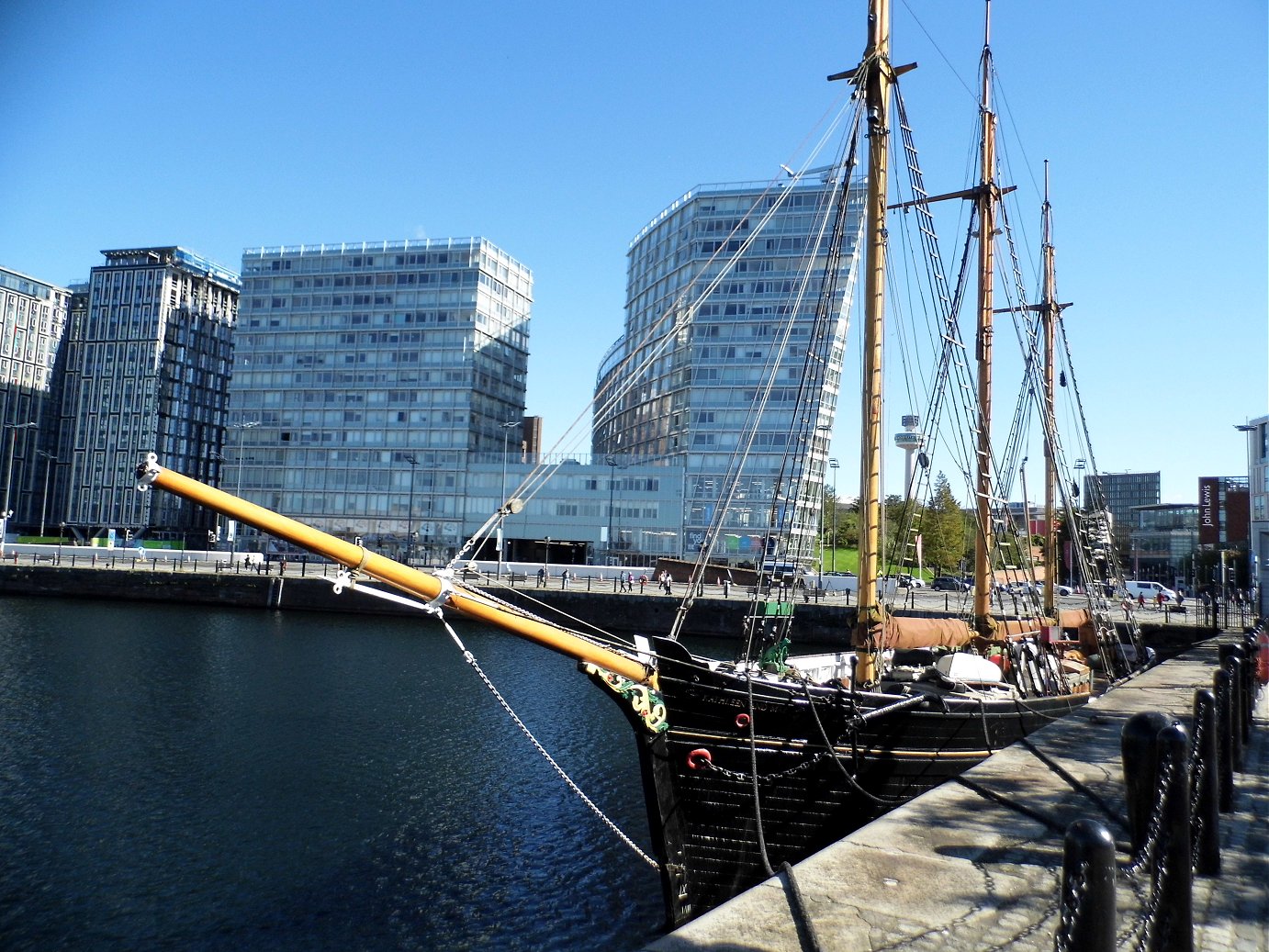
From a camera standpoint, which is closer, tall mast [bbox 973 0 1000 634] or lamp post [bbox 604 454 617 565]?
tall mast [bbox 973 0 1000 634]

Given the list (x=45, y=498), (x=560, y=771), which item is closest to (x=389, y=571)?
(x=560, y=771)

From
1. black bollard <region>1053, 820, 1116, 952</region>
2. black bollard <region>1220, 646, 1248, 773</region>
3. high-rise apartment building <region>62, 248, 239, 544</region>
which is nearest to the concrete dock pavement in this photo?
black bollard <region>1220, 646, 1248, 773</region>

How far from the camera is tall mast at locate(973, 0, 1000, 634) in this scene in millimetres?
20359

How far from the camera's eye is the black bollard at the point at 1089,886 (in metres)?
3.29

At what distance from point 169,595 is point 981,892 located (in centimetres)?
6011

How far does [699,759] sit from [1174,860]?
24.7 ft

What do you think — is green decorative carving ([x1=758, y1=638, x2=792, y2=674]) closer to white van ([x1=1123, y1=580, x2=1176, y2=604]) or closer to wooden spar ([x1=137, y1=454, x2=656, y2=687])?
wooden spar ([x1=137, y1=454, x2=656, y2=687])

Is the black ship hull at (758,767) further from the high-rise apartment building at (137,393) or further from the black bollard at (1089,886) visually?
the high-rise apartment building at (137,393)

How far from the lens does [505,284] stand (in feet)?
336

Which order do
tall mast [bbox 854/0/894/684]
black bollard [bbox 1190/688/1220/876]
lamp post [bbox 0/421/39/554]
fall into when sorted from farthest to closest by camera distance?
lamp post [bbox 0/421/39/554]
tall mast [bbox 854/0/894/684]
black bollard [bbox 1190/688/1220/876]

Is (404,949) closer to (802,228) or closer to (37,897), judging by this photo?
(37,897)

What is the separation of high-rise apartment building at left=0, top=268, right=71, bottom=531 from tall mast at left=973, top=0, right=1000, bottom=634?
5222 inches

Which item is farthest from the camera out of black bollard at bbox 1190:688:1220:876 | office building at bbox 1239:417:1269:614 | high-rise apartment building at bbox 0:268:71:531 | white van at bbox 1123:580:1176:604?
high-rise apartment building at bbox 0:268:71:531

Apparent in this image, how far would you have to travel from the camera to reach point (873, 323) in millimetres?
15352
